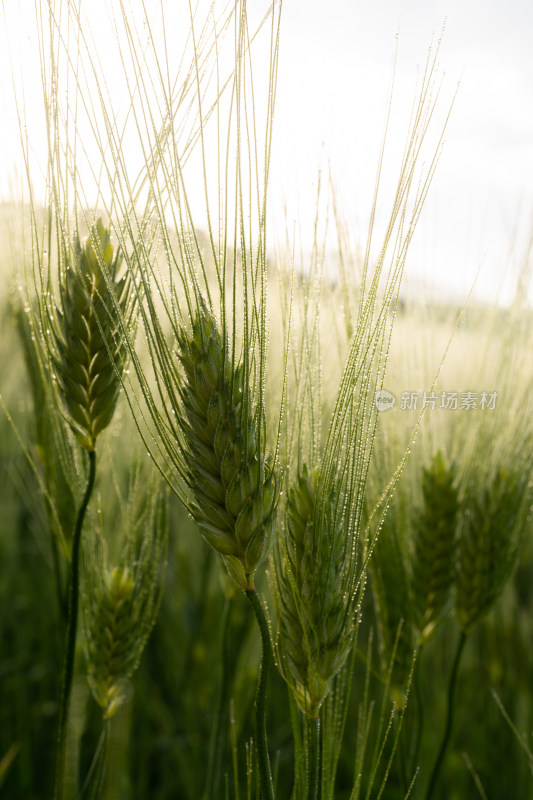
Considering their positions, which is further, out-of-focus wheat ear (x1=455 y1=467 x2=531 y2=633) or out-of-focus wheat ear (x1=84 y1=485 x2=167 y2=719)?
out-of-focus wheat ear (x1=455 y1=467 x2=531 y2=633)

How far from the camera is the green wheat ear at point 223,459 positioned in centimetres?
54

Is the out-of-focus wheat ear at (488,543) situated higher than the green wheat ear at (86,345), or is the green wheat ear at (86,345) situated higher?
the green wheat ear at (86,345)

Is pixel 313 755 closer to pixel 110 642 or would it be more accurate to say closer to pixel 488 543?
pixel 110 642

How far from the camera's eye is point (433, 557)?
0.92 metres

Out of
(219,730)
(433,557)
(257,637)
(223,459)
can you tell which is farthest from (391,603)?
(257,637)

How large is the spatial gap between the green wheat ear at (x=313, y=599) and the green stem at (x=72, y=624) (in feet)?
0.72

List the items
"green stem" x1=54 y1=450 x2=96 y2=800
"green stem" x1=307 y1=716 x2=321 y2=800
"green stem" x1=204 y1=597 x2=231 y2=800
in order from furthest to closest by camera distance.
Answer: "green stem" x1=204 y1=597 x2=231 y2=800 → "green stem" x1=54 y1=450 x2=96 y2=800 → "green stem" x1=307 y1=716 x2=321 y2=800

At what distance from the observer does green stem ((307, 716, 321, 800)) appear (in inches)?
20.4

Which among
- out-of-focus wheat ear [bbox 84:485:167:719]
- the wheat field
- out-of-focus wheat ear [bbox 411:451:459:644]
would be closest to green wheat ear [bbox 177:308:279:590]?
the wheat field

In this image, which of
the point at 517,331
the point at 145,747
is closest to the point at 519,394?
the point at 517,331

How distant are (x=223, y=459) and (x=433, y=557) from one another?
49 centimetres

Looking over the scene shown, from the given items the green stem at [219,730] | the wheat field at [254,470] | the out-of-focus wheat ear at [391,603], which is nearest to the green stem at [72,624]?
the wheat field at [254,470]

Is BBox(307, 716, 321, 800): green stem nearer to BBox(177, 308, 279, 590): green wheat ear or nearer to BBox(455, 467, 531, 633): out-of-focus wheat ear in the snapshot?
BBox(177, 308, 279, 590): green wheat ear

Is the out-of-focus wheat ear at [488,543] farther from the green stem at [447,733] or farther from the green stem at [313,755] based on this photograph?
the green stem at [313,755]
